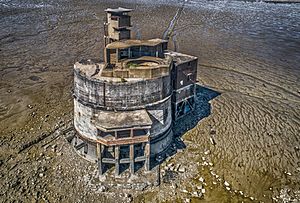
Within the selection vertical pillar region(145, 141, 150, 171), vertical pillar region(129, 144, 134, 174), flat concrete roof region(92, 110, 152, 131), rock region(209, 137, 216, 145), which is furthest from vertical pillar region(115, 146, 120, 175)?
rock region(209, 137, 216, 145)

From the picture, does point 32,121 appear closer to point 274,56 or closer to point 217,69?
point 217,69

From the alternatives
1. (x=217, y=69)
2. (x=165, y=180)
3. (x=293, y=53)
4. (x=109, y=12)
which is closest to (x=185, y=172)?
(x=165, y=180)

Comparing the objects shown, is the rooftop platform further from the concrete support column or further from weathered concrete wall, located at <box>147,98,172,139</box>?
the concrete support column

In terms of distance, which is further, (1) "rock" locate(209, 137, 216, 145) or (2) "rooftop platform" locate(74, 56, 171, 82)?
(1) "rock" locate(209, 137, 216, 145)

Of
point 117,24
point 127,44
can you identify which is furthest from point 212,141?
point 117,24

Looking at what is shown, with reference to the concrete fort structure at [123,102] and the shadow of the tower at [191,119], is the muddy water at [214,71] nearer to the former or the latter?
the shadow of the tower at [191,119]

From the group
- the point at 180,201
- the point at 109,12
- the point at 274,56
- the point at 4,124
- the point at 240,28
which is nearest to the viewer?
the point at 180,201

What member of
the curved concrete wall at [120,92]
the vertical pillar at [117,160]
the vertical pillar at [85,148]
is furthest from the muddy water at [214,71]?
the vertical pillar at [117,160]
